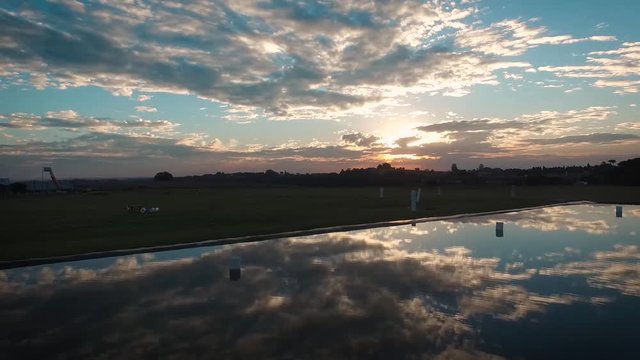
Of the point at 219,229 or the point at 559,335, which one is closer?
the point at 559,335

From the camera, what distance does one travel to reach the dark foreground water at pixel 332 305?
7402 millimetres

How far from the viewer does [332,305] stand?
32.3ft

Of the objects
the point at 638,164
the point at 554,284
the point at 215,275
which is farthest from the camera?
the point at 638,164

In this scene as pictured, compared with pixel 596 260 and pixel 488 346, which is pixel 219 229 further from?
pixel 488 346

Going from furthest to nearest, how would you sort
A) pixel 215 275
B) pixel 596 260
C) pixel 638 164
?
pixel 638 164
pixel 596 260
pixel 215 275

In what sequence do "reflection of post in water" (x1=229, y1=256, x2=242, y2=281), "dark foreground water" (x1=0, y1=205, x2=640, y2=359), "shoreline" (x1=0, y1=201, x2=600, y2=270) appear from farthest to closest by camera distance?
1. "shoreline" (x1=0, y1=201, x2=600, y2=270)
2. "reflection of post in water" (x1=229, y1=256, x2=242, y2=281)
3. "dark foreground water" (x1=0, y1=205, x2=640, y2=359)

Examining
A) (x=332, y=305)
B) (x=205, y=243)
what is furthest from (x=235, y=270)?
(x=205, y=243)

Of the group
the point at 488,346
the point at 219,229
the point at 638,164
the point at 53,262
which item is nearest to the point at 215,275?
the point at 53,262

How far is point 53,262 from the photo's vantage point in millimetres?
15211

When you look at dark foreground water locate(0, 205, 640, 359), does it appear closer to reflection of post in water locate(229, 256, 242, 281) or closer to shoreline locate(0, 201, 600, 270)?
reflection of post in water locate(229, 256, 242, 281)

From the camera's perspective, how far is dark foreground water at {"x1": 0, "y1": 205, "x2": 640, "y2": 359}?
24.3ft

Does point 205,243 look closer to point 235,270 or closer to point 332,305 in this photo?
point 235,270

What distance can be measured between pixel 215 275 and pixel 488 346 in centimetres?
764

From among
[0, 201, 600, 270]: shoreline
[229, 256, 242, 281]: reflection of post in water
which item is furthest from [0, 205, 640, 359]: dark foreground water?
[0, 201, 600, 270]: shoreline
